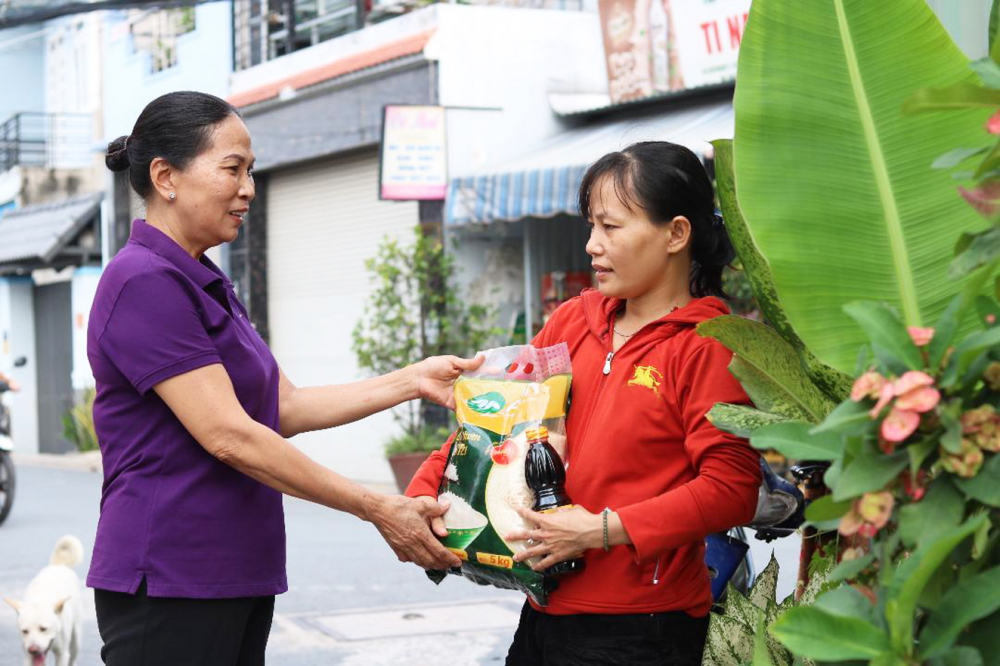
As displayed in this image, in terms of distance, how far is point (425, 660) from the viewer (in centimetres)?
620

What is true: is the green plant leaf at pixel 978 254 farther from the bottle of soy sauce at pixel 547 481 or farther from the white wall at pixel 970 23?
the white wall at pixel 970 23

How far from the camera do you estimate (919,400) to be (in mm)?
1593

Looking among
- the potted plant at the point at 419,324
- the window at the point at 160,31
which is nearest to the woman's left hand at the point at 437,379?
the potted plant at the point at 419,324

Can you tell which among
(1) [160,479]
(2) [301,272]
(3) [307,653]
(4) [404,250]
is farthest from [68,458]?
(1) [160,479]

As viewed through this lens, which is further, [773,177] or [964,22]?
[964,22]

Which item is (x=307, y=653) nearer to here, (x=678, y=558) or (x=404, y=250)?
(x=678, y=558)

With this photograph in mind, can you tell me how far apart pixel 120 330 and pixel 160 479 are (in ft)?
1.02

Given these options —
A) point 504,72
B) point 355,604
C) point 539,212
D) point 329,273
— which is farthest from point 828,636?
point 329,273

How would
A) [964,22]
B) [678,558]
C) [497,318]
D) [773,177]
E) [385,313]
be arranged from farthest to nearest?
1. [497,318]
2. [385,313]
3. [964,22]
4. [678,558]
5. [773,177]

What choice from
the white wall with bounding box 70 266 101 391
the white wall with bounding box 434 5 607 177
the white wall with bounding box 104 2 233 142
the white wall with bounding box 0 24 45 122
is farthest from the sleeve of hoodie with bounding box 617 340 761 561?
the white wall with bounding box 0 24 45 122

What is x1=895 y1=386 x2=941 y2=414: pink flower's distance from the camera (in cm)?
159

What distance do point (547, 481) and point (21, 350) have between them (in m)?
22.6

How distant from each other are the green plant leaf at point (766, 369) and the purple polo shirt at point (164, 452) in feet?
3.32

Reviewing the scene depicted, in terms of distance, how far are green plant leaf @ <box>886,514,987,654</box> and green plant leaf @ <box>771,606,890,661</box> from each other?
0.02 meters
